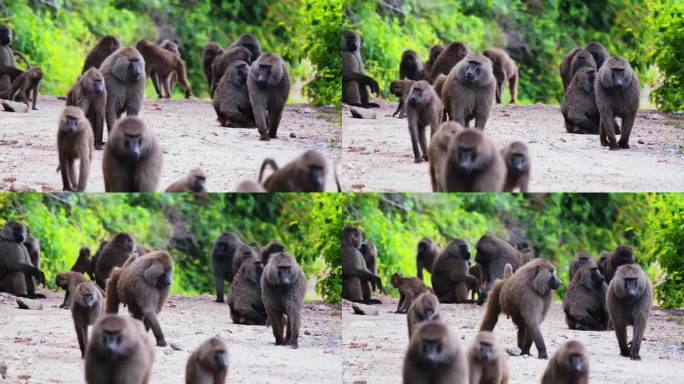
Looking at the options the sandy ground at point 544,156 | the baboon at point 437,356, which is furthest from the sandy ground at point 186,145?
the baboon at point 437,356

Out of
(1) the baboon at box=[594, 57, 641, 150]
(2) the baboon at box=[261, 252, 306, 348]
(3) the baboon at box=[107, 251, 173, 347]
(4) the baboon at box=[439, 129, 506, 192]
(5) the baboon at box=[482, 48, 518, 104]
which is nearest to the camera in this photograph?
(4) the baboon at box=[439, 129, 506, 192]

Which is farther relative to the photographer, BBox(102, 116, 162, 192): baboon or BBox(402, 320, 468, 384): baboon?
BBox(102, 116, 162, 192): baboon

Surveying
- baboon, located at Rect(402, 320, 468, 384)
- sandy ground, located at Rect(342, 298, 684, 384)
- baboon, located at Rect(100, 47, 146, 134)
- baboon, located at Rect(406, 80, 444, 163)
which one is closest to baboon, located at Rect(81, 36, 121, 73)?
baboon, located at Rect(100, 47, 146, 134)

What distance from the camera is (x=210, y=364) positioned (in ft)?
28.1

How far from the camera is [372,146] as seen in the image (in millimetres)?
11438

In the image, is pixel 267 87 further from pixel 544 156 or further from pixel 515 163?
pixel 515 163

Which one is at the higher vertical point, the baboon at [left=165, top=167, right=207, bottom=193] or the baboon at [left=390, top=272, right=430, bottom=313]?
the baboon at [left=165, top=167, right=207, bottom=193]

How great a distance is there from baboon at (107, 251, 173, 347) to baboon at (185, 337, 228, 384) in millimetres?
1044

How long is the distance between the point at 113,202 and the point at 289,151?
1520 millimetres

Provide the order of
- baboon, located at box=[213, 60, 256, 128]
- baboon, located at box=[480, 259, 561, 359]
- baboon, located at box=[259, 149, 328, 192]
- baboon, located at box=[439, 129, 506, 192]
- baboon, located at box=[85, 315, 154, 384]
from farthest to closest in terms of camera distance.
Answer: baboon, located at box=[213, 60, 256, 128] → baboon, located at box=[480, 259, 561, 359] → baboon, located at box=[259, 149, 328, 192] → baboon, located at box=[439, 129, 506, 192] → baboon, located at box=[85, 315, 154, 384]

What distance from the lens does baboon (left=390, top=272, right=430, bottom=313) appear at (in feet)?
35.9

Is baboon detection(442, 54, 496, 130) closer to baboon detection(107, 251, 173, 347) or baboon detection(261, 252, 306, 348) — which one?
baboon detection(261, 252, 306, 348)

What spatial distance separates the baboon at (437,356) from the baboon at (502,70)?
408 centimetres

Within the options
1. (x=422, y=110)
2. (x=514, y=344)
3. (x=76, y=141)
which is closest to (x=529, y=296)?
(x=514, y=344)
